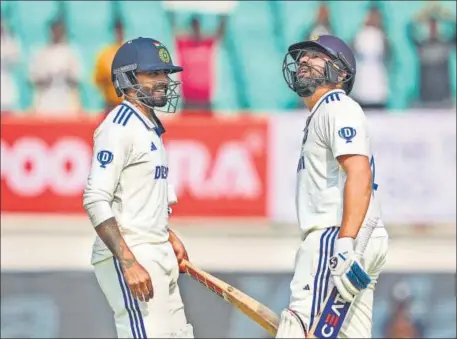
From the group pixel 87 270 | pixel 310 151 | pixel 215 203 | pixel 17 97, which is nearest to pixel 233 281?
pixel 87 270

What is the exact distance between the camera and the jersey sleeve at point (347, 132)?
5.52m

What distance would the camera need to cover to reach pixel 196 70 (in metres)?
13.0

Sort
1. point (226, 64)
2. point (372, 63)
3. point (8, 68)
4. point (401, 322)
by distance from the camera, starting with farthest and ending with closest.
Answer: point (226, 64) → point (8, 68) → point (372, 63) → point (401, 322)

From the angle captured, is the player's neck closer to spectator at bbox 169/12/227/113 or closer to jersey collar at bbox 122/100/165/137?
jersey collar at bbox 122/100/165/137

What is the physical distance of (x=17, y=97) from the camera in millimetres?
13727

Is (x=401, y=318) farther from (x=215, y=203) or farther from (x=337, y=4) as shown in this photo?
(x=337, y=4)

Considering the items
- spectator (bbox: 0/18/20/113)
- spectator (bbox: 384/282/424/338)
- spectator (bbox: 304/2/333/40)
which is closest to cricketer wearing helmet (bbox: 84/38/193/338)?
spectator (bbox: 384/282/424/338)

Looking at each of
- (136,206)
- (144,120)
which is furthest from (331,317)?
(144,120)

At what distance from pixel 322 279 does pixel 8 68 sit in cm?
820

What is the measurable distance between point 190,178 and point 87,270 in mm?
2094

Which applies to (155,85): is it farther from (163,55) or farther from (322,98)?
(322,98)

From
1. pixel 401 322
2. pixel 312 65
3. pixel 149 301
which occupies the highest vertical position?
pixel 312 65

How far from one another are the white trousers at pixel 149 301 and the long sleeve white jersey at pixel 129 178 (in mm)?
57

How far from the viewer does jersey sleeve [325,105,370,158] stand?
5.52 meters
